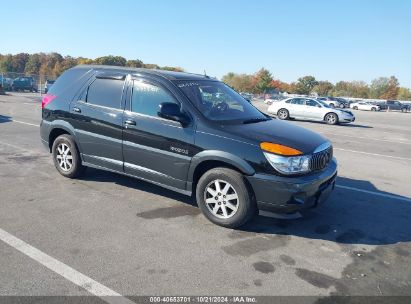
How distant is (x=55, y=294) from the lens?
3.01 meters

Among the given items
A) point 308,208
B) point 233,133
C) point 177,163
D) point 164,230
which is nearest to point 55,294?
point 164,230

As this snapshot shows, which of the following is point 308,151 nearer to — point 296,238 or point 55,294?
point 296,238

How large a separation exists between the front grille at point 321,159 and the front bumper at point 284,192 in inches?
5.9

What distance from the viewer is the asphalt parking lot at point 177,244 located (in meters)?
3.28

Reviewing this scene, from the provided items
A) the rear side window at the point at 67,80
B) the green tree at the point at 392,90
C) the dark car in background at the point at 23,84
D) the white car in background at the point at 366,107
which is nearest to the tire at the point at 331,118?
the rear side window at the point at 67,80

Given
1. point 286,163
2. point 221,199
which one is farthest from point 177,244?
point 286,163

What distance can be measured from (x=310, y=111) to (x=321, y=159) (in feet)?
56.5

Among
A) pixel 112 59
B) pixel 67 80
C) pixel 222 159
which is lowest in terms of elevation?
pixel 222 159

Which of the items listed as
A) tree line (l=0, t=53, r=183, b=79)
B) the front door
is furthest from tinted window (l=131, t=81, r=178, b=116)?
tree line (l=0, t=53, r=183, b=79)

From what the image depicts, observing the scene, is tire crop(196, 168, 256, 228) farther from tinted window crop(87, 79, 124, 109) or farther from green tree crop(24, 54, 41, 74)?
green tree crop(24, 54, 41, 74)

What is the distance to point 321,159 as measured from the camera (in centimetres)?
462

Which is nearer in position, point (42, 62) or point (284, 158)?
point (284, 158)

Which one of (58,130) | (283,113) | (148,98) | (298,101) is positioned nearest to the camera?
(148,98)

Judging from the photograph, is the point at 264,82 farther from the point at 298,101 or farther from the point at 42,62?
the point at 298,101
